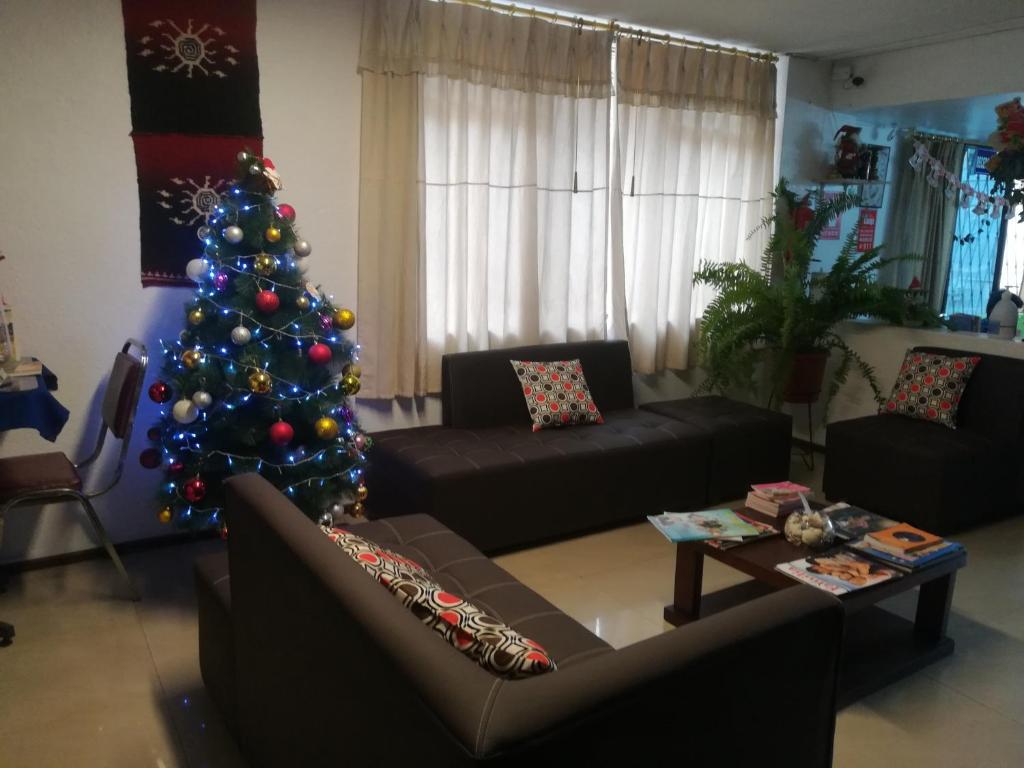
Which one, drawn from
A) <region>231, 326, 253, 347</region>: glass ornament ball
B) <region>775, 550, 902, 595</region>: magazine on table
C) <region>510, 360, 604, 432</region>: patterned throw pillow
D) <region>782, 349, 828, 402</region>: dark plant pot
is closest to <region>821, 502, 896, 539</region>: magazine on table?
<region>775, 550, 902, 595</region>: magazine on table

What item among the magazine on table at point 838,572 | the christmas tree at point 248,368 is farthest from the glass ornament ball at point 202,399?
the magazine on table at point 838,572

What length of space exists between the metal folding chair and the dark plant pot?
3512 mm

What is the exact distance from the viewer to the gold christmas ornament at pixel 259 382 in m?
2.87

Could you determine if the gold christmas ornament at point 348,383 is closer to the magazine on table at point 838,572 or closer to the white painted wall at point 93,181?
the white painted wall at point 93,181

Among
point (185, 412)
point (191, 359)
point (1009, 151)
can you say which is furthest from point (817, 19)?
point (185, 412)

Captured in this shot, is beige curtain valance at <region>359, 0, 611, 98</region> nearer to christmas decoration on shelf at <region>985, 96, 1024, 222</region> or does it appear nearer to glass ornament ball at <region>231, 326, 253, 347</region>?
glass ornament ball at <region>231, 326, 253, 347</region>

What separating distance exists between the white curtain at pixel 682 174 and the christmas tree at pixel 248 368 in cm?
216

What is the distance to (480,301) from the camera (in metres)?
4.09

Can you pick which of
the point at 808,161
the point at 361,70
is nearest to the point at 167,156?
the point at 361,70

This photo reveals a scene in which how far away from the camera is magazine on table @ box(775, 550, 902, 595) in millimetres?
2369

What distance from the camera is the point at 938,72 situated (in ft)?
15.0

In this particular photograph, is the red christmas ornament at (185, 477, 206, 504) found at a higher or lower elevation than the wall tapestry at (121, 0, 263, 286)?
lower

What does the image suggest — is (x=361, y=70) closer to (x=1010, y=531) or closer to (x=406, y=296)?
(x=406, y=296)

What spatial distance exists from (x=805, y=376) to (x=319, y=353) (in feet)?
9.83
